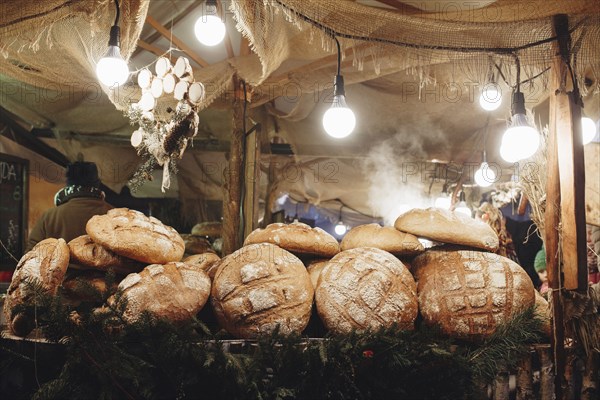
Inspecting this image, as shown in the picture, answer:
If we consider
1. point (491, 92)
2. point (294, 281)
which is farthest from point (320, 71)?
point (294, 281)

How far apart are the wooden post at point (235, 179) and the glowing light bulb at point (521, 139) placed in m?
2.74

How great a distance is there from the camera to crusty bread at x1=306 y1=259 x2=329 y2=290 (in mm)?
3119

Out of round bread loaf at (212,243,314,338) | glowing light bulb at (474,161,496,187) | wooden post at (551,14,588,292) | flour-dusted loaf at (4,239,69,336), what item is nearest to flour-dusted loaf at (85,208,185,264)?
flour-dusted loaf at (4,239,69,336)

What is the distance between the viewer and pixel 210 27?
3.66 metres

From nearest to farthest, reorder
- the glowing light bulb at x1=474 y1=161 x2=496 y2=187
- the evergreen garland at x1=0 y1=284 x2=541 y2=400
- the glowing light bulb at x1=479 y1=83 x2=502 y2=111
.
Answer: the evergreen garland at x1=0 y1=284 x2=541 y2=400 → the glowing light bulb at x1=479 y1=83 x2=502 y2=111 → the glowing light bulb at x1=474 y1=161 x2=496 y2=187

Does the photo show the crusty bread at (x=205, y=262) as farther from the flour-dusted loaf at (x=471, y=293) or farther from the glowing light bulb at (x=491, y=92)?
the glowing light bulb at (x=491, y=92)

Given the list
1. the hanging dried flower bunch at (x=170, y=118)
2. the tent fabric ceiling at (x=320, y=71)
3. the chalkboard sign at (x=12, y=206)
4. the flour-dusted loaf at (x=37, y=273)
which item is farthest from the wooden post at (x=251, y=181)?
the chalkboard sign at (x=12, y=206)

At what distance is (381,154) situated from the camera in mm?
7168

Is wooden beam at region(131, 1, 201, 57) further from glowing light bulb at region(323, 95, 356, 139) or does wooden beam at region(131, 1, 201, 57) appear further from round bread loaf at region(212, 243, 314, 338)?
round bread loaf at region(212, 243, 314, 338)

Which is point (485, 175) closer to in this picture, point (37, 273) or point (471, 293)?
point (471, 293)

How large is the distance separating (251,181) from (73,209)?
191cm

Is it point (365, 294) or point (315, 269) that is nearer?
point (365, 294)

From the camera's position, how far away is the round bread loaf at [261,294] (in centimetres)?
270

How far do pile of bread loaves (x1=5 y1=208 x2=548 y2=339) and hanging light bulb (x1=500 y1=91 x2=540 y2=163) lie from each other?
602 mm
